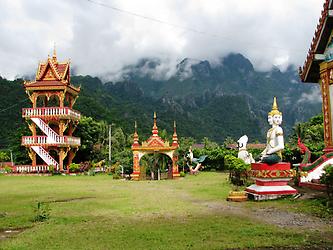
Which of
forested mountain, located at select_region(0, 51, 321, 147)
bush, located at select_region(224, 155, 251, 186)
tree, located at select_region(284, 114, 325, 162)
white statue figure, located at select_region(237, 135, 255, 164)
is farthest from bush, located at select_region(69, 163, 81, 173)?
forested mountain, located at select_region(0, 51, 321, 147)

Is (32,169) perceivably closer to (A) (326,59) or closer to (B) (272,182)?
(B) (272,182)

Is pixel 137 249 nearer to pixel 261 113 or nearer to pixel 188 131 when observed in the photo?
pixel 188 131

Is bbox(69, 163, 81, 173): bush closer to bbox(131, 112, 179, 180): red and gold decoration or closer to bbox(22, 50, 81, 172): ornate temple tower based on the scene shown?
bbox(22, 50, 81, 172): ornate temple tower

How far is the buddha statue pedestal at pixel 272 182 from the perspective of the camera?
1098cm

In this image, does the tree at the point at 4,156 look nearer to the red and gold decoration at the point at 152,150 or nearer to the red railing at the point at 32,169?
the red railing at the point at 32,169

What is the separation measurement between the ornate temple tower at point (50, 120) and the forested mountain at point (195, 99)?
19.7 metres

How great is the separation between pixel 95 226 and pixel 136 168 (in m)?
Result: 18.3

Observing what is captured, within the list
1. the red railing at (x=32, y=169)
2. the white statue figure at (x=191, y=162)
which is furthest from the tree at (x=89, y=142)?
the white statue figure at (x=191, y=162)

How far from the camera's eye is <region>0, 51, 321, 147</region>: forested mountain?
201 ft

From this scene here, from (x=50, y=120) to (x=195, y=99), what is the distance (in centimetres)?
8668

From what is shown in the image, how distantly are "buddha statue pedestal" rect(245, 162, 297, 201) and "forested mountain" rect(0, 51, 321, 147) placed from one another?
46828 millimetres

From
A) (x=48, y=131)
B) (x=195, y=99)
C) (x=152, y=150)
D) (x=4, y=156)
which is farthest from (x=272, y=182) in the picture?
(x=195, y=99)

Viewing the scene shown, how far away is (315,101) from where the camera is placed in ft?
431

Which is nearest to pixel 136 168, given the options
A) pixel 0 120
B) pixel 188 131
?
pixel 0 120
